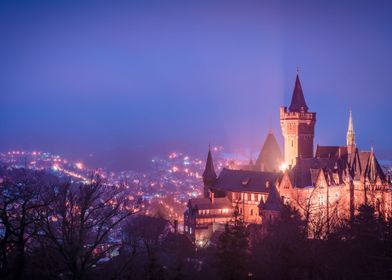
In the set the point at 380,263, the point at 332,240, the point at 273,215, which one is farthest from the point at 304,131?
the point at 380,263

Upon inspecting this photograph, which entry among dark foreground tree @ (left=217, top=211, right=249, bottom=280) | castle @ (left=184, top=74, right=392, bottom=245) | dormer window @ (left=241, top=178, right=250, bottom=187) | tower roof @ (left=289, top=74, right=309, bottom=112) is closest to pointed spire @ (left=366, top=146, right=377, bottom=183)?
castle @ (left=184, top=74, right=392, bottom=245)

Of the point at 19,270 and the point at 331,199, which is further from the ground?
the point at 331,199

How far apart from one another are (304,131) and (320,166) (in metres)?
10.9

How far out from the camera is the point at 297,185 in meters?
61.5

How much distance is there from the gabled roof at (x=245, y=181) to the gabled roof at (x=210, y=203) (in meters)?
2.24

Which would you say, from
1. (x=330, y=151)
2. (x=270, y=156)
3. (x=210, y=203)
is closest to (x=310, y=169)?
(x=330, y=151)

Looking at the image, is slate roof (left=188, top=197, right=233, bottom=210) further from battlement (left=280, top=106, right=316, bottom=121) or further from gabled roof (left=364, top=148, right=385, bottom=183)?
gabled roof (left=364, top=148, right=385, bottom=183)

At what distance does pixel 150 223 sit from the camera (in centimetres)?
6281

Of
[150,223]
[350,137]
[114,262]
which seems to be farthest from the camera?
[350,137]

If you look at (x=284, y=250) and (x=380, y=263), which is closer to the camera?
(x=380, y=263)

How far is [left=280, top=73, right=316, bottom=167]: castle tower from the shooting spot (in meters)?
73.8

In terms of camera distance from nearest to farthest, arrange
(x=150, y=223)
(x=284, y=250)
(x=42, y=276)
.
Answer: (x=42, y=276), (x=284, y=250), (x=150, y=223)

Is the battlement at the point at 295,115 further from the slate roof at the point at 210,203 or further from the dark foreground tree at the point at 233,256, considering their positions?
the dark foreground tree at the point at 233,256

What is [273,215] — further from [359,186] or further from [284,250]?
[284,250]
